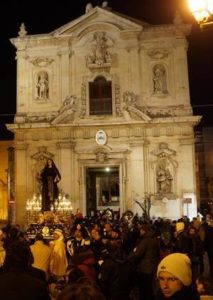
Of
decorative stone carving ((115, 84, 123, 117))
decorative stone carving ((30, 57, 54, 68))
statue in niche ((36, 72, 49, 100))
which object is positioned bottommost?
decorative stone carving ((115, 84, 123, 117))

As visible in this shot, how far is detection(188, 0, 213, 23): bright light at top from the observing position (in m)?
7.72

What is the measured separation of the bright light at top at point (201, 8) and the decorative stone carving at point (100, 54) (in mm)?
20717

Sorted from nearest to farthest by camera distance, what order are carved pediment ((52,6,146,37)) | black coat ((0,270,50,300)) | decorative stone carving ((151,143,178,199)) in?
1. black coat ((0,270,50,300))
2. decorative stone carving ((151,143,178,199))
3. carved pediment ((52,6,146,37))

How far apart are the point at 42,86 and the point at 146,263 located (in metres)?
21.2

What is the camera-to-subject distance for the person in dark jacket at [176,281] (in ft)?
12.8

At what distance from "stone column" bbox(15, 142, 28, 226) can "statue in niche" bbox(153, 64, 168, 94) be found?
8.86m

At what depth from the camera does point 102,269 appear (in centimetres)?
721

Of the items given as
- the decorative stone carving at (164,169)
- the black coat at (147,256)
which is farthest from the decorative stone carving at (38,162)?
the black coat at (147,256)

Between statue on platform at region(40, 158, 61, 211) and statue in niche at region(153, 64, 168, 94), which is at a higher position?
statue in niche at region(153, 64, 168, 94)

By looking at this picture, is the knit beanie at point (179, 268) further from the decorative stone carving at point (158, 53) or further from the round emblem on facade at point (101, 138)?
the decorative stone carving at point (158, 53)

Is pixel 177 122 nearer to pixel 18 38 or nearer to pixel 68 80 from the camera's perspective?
pixel 68 80

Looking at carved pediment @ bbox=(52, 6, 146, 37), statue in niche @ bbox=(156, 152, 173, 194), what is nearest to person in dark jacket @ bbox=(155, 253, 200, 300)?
statue in niche @ bbox=(156, 152, 173, 194)

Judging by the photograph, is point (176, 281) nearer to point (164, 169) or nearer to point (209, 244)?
point (209, 244)

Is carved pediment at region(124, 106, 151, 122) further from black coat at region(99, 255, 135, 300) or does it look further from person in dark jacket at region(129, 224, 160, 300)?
black coat at region(99, 255, 135, 300)
